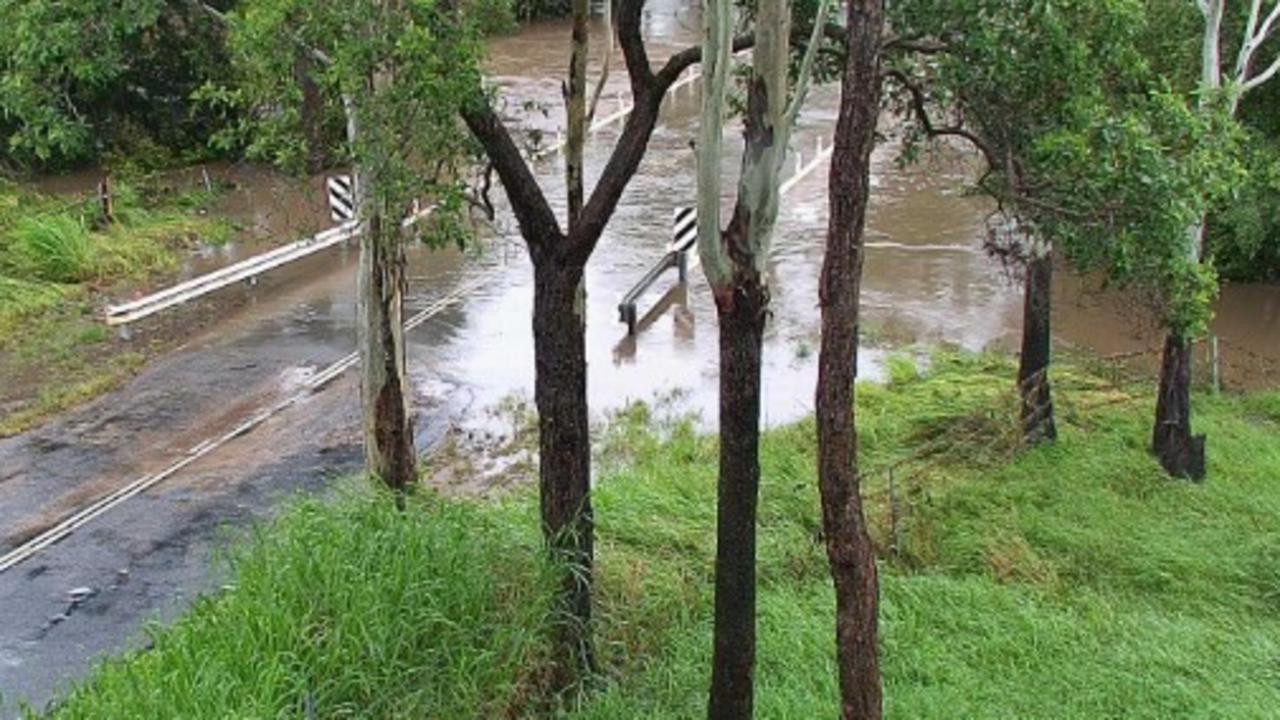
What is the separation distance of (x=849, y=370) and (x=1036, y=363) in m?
7.31

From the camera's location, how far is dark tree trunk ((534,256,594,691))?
9.23 metres

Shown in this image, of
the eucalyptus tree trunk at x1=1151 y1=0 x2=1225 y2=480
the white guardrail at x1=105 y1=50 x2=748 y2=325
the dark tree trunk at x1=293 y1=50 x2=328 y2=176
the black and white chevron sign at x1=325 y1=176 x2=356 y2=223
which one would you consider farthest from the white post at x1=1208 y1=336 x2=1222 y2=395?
the dark tree trunk at x1=293 y1=50 x2=328 y2=176

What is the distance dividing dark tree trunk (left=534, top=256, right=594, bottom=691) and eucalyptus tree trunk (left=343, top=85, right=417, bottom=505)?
1.41 m

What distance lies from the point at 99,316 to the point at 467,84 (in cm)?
1186

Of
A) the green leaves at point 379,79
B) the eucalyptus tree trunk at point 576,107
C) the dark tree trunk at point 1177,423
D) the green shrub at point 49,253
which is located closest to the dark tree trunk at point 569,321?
the eucalyptus tree trunk at point 576,107

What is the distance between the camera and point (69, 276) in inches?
768

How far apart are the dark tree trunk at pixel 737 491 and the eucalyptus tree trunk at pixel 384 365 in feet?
9.47

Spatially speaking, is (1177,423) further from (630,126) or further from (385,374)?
(385,374)

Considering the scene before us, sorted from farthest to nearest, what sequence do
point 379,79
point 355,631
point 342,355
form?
point 342,355, point 379,79, point 355,631

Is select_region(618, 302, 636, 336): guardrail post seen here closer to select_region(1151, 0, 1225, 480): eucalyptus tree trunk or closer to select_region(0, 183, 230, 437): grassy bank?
select_region(0, 183, 230, 437): grassy bank

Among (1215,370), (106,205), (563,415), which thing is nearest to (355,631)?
(563,415)

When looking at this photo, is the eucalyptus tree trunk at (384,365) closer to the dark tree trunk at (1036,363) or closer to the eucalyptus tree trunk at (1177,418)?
the dark tree trunk at (1036,363)

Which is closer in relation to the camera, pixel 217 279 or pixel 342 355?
pixel 342 355

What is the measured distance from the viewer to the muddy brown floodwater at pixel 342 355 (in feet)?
36.9
